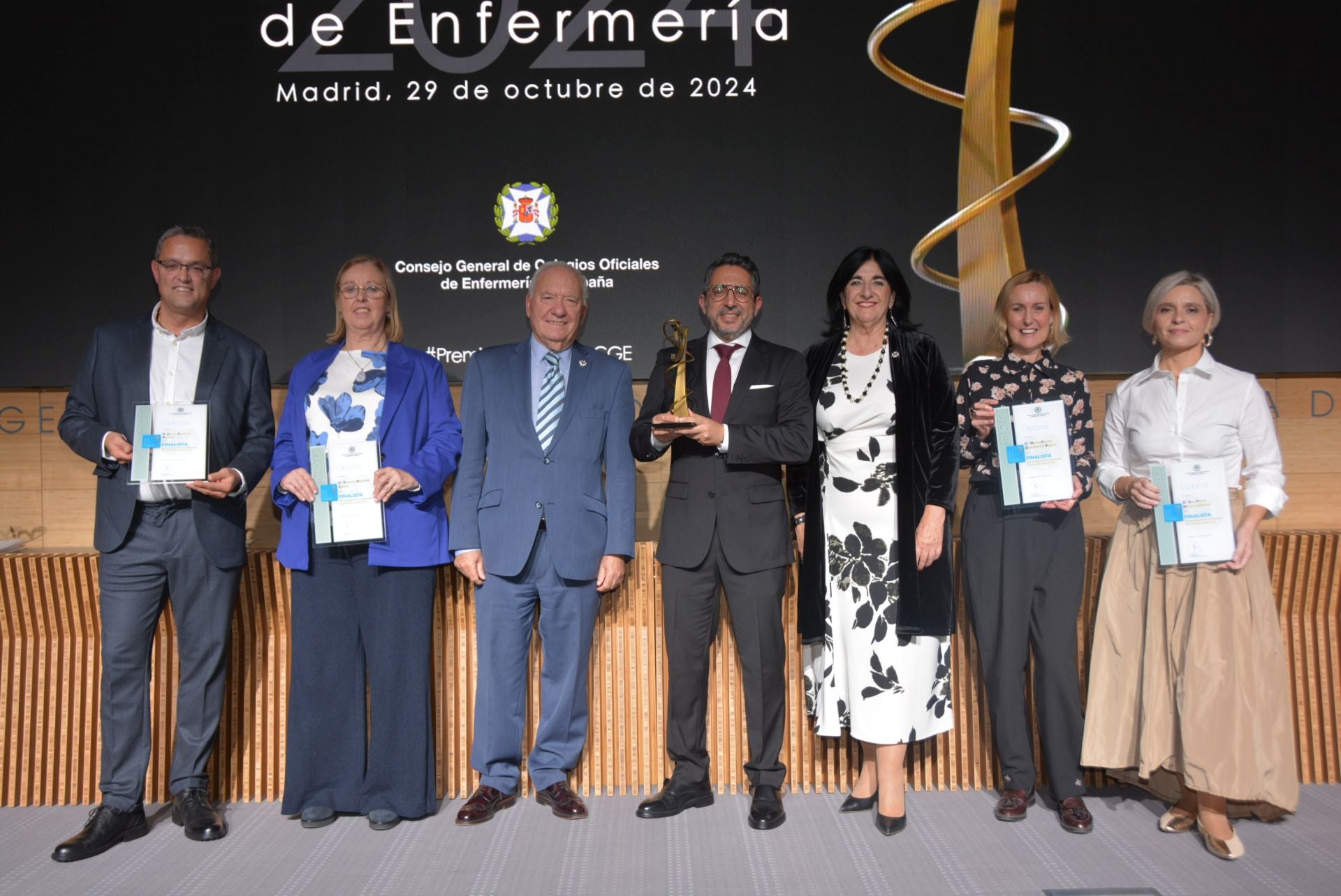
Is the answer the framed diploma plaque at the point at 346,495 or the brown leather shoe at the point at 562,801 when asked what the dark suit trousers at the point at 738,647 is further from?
the framed diploma plaque at the point at 346,495

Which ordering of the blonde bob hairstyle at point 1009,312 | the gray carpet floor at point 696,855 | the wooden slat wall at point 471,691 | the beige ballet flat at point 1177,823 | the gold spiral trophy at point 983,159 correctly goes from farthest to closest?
the gold spiral trophy at point 983,159, the wooden slat wall at point 471,691, the blonde bob hairstyle at point 1009,312, the beige ballet flat at point 1177,823, the gray carpet floor at point 696,855

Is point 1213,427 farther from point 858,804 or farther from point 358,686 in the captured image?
point 358,686

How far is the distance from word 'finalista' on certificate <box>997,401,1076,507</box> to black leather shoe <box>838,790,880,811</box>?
1179 mm

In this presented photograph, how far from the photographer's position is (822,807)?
3.52 metres

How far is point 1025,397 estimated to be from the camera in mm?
3348

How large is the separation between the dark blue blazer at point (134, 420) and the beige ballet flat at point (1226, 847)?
3360mm

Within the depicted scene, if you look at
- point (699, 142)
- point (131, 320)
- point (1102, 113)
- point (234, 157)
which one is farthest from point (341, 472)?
point (1102, 113)

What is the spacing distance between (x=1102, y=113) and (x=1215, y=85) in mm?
514

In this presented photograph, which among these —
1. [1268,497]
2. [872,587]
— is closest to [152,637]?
[872,587]

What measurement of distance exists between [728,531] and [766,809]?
972 mm

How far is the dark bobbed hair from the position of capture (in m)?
3.26

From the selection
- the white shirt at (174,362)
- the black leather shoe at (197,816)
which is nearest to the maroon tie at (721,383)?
the white shirt at (174,362)

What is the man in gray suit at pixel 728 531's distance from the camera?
328 centimetres

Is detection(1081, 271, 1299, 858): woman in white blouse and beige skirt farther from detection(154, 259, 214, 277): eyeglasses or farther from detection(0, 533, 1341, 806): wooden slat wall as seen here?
Answer: detection(154, 259, 214, 277): eyeglasses
